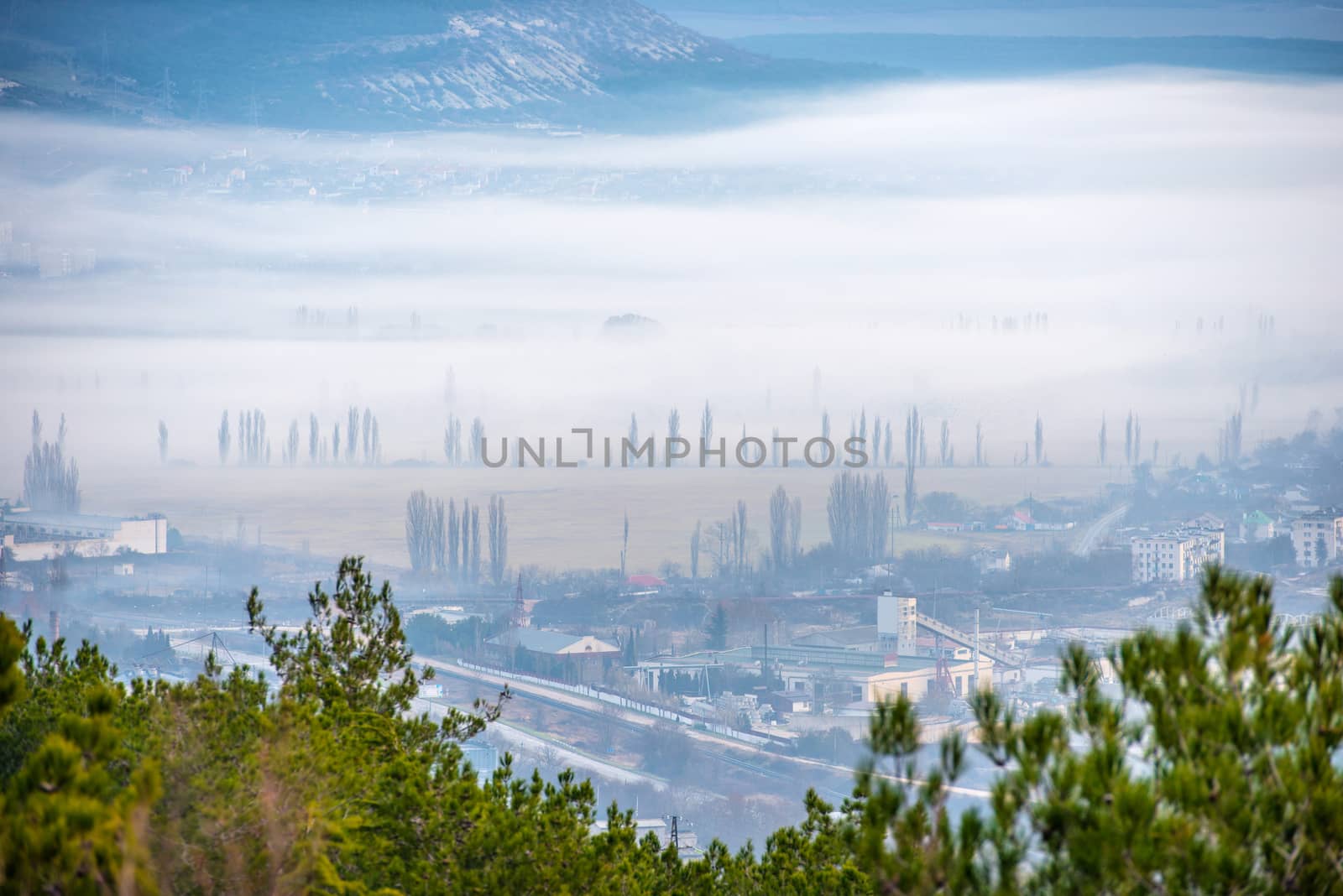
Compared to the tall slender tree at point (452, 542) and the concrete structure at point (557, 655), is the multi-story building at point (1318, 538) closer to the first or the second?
the concrete structure at point (557, 655)

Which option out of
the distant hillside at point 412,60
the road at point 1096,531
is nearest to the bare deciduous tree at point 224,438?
the distant hillside at point 412,60

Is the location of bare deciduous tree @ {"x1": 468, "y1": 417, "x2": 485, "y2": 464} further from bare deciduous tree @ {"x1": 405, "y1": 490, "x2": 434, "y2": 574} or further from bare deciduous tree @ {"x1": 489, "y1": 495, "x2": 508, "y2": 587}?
bare deciduous tree @ {"x1": 405, "y1": 490, "x2": 434, "y2": 574}

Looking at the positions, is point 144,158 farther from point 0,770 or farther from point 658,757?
point 0,770

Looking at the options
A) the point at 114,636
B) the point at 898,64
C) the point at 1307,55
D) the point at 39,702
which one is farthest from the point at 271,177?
the point at 39,702

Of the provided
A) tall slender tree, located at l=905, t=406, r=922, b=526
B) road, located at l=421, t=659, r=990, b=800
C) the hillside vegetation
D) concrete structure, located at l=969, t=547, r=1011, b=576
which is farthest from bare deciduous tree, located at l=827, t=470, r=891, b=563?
the hillside vegetation

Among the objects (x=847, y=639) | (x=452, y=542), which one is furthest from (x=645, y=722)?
(x=452, y=542)

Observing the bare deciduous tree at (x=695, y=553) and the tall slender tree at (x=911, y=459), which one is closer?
the bare deciduous tree at (x=695, y=553)
